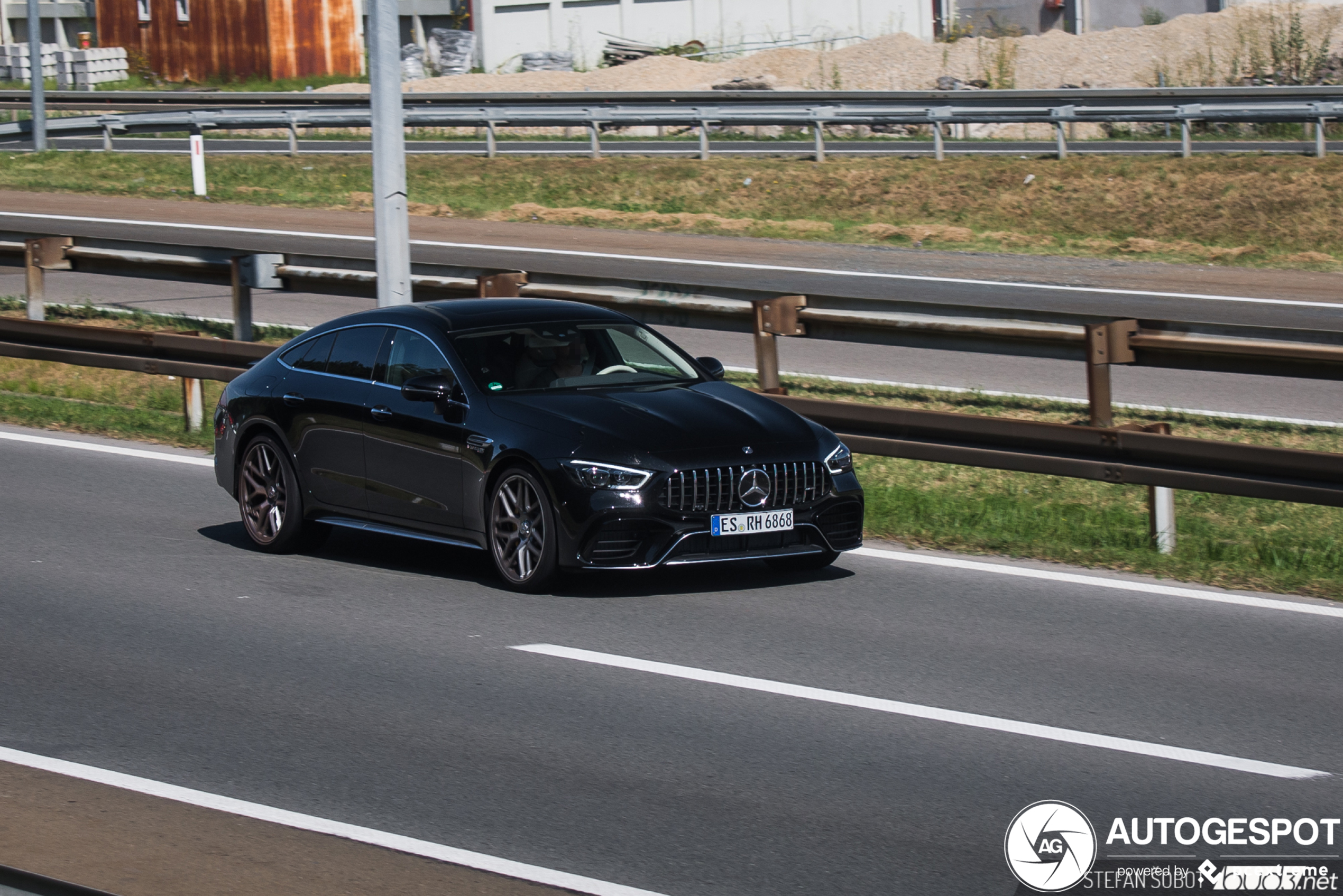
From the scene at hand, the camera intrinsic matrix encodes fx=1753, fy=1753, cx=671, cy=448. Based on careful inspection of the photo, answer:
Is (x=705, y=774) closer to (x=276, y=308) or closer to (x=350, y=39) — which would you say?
(x=276, y=308)

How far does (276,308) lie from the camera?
2055 centimetres

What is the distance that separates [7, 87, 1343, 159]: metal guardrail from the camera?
1074 inches

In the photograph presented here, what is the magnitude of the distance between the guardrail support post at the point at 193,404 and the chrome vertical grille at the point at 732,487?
7057mm

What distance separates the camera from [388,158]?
1270 centimetres

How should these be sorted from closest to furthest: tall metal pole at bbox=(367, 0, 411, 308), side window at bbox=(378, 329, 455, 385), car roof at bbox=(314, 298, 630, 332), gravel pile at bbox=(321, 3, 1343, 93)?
side window at bbox=(378, 329, 455, 385), car roof at bbox=(314, 298, 630, 332), tall metal pole at bbox=(367, 0, 411, 308), gravel pile at bbox=(321, 3, 1343, 93)

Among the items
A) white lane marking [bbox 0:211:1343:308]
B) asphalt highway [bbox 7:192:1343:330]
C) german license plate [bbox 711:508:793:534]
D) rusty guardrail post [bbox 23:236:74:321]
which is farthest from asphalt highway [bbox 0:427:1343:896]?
white lane marking [bbox 0:211:1343:308]

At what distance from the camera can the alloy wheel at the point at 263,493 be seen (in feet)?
34.1

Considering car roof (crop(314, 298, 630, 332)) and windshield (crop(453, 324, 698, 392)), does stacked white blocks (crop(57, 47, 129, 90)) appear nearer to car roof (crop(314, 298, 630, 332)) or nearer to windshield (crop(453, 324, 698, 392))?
car roof (crop(314, 298, 630, 332))

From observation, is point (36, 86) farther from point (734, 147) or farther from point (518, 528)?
point (518, 528)

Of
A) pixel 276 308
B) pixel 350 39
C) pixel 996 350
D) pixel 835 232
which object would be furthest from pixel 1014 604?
pixel 350 39

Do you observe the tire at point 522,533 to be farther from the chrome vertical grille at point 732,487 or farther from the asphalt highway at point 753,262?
the asphalt highway at point 753,262

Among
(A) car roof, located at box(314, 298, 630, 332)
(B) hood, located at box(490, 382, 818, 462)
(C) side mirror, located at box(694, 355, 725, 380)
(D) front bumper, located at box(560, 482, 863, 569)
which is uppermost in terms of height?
(A) car roof, located at box(314, 298, 630, 332)

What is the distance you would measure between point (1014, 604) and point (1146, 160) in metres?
19.1

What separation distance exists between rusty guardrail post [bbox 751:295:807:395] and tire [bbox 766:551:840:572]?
9.18 ft
